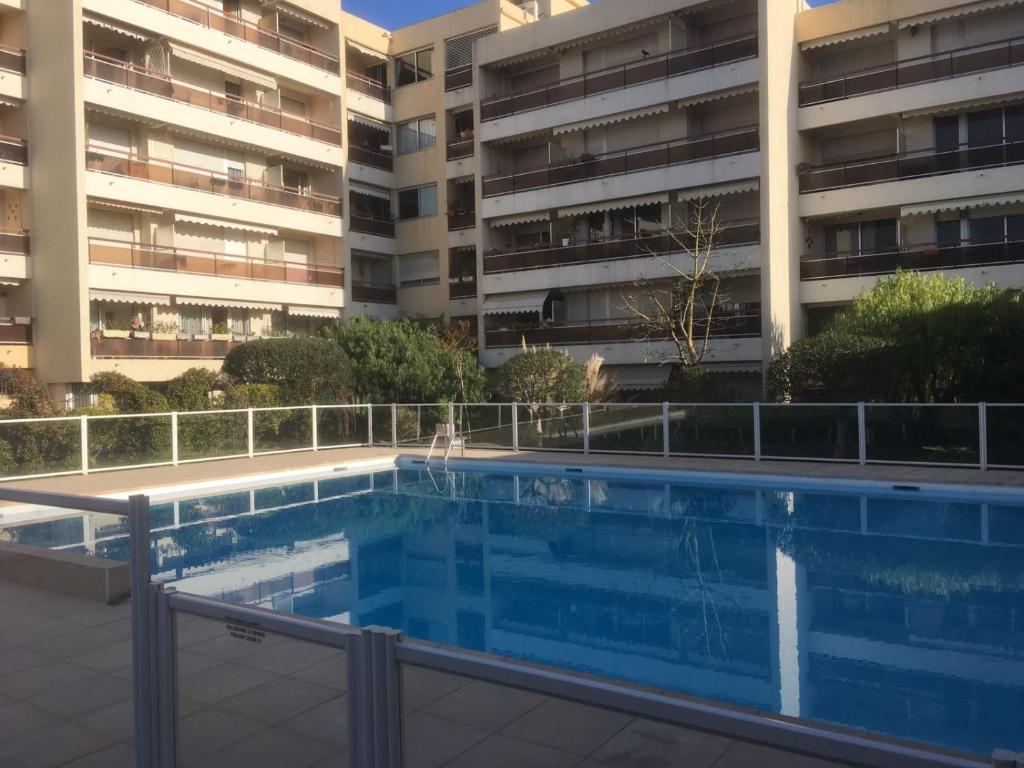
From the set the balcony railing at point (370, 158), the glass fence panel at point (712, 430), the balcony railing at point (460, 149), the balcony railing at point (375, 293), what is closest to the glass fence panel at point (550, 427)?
the glass fence panel at point (712, 430)

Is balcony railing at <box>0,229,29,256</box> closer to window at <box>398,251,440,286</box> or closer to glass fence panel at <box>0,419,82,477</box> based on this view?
glass fence panel at <box>0,419,82,477</box>

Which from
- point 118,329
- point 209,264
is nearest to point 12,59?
point 209,264

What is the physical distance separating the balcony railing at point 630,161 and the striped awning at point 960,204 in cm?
521

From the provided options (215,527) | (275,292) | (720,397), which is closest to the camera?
(215,527)

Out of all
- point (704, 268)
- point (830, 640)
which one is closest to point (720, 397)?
point (704, 268)

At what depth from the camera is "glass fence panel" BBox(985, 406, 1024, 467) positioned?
659 inches

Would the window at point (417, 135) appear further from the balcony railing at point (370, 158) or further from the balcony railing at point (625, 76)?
the balcony railing at point (625, 76)

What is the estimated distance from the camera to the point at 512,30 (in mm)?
35156

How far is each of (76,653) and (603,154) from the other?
30.1 meters

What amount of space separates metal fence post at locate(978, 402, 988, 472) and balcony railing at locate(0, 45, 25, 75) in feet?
92.7

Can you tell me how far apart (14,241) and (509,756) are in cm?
2963

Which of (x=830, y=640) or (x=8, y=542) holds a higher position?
(x=8, y=542)

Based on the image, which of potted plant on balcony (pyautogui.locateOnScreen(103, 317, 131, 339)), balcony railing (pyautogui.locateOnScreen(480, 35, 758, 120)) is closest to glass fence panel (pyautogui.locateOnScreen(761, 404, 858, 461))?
balcony railing (pyautogui.locateOnScreen(480, 35, 758, 120))

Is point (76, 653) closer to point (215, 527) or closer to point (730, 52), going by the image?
point (215, 527)
